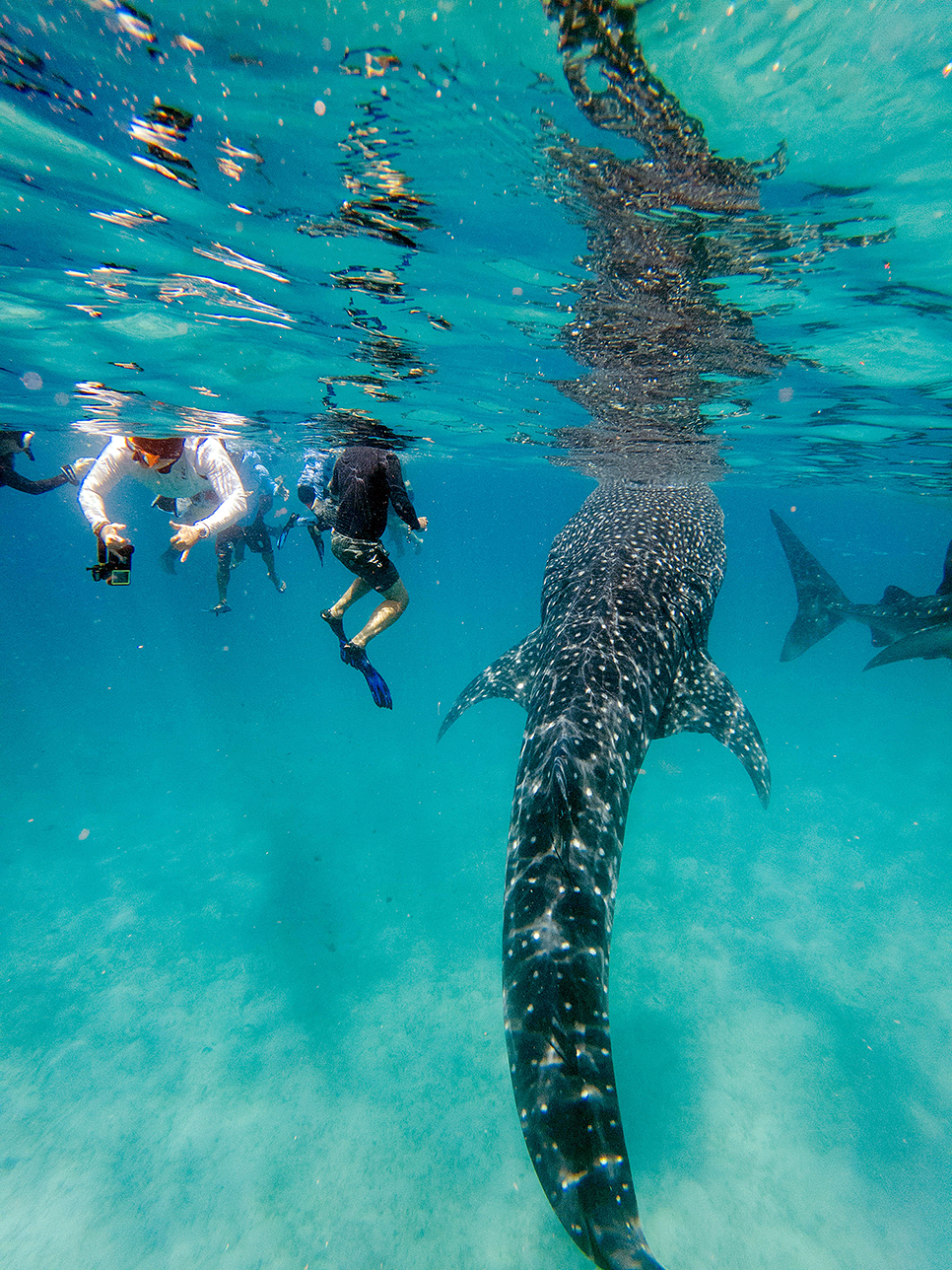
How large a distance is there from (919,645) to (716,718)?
20.7ft

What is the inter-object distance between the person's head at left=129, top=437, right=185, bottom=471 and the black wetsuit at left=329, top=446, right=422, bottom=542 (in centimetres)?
292

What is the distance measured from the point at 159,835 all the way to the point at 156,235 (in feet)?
43.9

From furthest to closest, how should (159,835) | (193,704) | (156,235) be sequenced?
(193,704) < (159,835) < (156,235)

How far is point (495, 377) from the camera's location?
1256cm

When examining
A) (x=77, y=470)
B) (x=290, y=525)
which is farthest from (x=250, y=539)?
(x=77, y=470)

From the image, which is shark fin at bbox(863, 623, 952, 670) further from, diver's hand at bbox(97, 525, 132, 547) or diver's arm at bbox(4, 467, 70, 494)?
diver's arm at bbox(4, 467, 70, 494)

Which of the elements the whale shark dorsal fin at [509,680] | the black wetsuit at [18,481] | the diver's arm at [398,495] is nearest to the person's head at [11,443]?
the black wetsuit at [18,481]

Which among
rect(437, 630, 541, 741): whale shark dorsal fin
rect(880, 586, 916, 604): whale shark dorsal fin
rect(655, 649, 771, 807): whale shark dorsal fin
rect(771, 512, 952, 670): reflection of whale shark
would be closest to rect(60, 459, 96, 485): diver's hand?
rect(437, 630, 541, 741): whale shark dorsal fin

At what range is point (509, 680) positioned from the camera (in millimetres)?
5621

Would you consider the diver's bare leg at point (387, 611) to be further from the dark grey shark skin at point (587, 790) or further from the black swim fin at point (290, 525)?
the black swim fin at point (290, 525)

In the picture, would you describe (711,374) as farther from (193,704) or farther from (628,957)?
(193,704)

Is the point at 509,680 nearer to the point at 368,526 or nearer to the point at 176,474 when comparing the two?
the point at 368,526

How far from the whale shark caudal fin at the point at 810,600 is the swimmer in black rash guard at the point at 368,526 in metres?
8.20

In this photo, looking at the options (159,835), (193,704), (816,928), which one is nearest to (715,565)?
(816,928)
